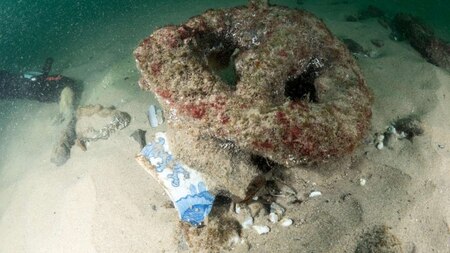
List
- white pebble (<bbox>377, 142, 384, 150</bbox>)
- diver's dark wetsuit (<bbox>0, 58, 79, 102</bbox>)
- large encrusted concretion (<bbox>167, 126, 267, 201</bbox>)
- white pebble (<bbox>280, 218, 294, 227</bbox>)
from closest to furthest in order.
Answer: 1. large encrusted concretion (<bbox>167, 126, 267, 201</bbox>)
2. white pebble (<bbox>280, 218, 294, 227</bbox>)
3. white pebble (<bbox>377, 142, 384, 150</bbox>)
4. diver's dark wetsuit (<bbox>0, 58, 79, 102</bbox>)

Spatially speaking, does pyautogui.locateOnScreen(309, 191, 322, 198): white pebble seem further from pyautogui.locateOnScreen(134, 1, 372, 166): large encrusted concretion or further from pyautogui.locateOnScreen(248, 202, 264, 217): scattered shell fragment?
pyautogui.locateOnScreen(134, 1, 372, 166): large encrusted concretion

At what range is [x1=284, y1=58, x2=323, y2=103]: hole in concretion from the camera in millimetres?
3293

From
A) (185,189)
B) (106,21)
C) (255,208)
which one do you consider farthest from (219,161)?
(106,21)

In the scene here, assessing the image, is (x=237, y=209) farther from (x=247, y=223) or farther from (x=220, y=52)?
(x=220, y=52)

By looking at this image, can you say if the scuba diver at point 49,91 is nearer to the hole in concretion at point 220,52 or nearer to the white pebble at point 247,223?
the hole in concretion at point 220,52

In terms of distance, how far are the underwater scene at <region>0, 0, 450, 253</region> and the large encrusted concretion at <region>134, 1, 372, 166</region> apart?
0.01 meters

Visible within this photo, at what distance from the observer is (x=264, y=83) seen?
2812 mm

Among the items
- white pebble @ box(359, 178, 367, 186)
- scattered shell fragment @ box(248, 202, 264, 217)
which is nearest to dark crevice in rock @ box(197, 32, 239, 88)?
scattered shell fragment @ box(248, 202, 264, 217)

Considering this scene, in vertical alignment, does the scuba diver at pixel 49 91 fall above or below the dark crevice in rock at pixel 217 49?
below

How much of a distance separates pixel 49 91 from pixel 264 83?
7.32 m

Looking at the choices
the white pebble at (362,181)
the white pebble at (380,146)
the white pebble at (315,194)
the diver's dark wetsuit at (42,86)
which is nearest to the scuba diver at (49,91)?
the diver's dark wetsuit at (42,86)

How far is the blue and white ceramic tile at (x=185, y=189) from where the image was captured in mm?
3154

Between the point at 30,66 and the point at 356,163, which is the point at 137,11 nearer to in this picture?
the point at 30,66

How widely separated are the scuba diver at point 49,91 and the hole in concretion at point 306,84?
4.43 m
